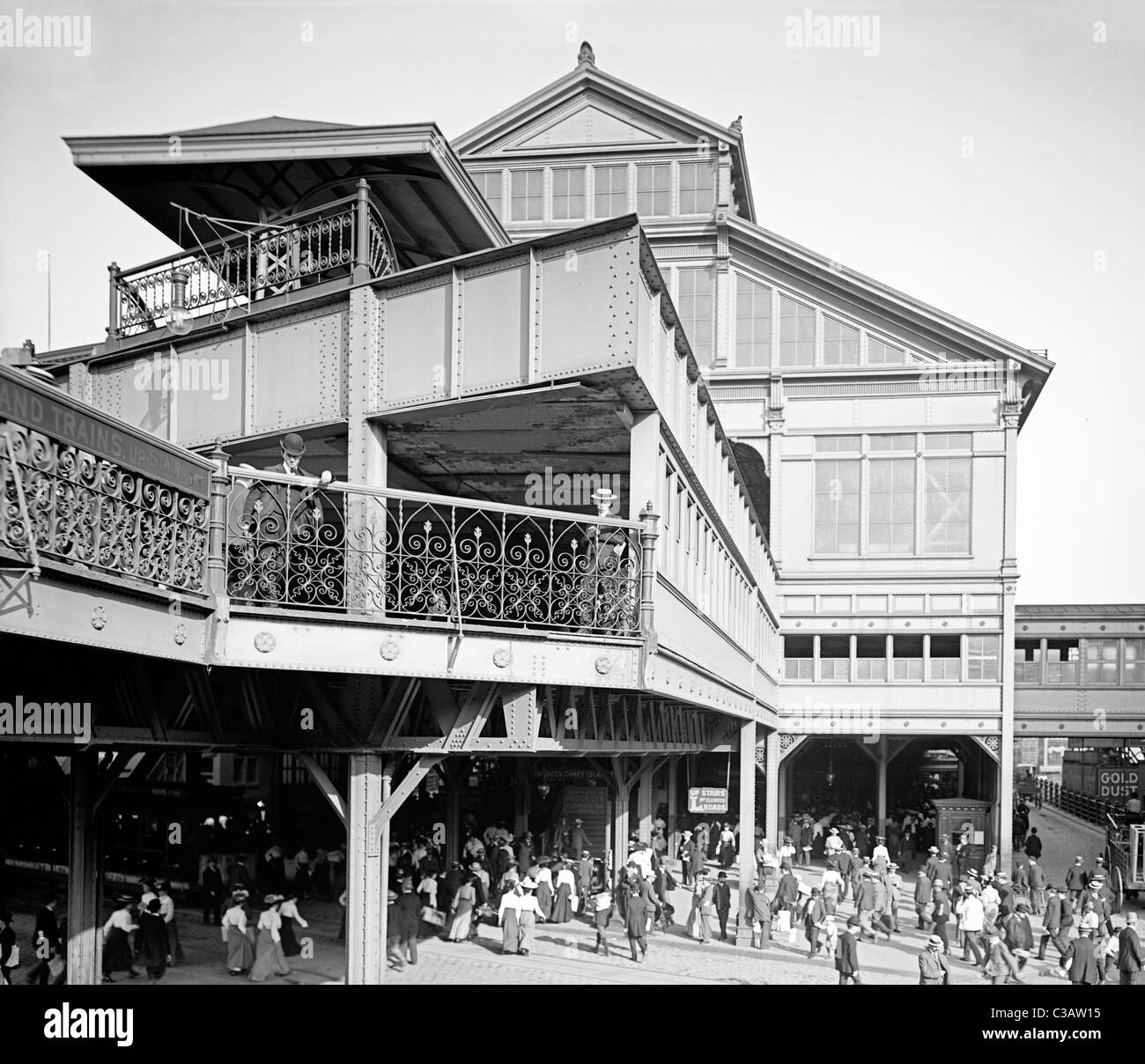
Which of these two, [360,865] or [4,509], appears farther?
[360,865]

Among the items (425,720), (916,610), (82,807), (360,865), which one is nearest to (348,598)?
(425,720)

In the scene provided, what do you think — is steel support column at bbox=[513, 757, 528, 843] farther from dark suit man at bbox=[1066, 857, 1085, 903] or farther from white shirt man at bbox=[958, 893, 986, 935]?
dark suit man at bbox=[1066, 857, 1085, 903]

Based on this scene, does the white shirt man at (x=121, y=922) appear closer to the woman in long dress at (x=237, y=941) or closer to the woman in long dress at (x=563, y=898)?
the woman in long dress at (x=237, y=941)

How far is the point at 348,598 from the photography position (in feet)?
42.1

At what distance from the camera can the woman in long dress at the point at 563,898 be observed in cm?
2361

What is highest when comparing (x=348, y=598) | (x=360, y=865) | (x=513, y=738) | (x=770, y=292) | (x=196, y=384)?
(x=770, y=292)

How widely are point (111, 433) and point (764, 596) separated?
84.1ft

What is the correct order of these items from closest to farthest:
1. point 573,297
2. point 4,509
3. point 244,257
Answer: point 4,509 < point 573,297 < point 244,257

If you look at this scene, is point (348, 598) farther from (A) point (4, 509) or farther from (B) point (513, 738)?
(A) point (4, 509)

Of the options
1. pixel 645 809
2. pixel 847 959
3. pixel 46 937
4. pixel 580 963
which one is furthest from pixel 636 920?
pixel 645 809

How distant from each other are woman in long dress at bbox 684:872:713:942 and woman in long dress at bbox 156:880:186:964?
9.81 metres

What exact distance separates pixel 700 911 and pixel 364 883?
12583 millimetres

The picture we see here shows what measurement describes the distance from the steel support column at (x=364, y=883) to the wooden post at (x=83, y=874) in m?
3.29
